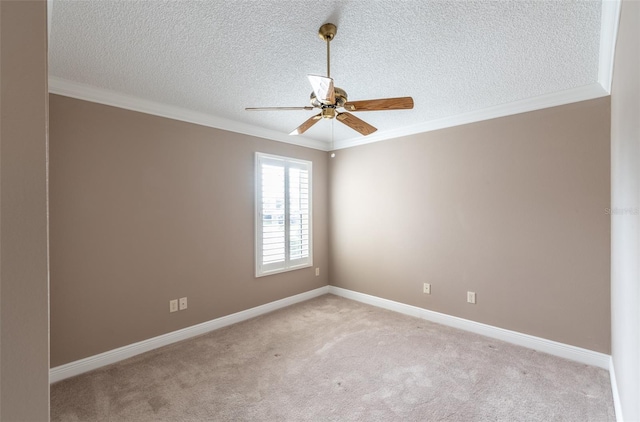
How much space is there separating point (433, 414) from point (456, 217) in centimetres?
207

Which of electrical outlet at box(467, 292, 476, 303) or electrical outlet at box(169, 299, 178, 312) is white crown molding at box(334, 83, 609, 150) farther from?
electrical outlet at box(169, 299, 178, 312)

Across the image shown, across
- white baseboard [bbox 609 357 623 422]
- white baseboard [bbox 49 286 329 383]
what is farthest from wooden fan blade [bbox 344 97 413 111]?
white baseboard [bbox 49 286 329 383]

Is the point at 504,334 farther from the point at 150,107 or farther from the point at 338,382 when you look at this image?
the point at 150,107

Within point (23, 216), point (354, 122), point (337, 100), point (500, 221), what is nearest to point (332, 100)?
point (337, 100)

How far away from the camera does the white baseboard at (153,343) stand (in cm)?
239

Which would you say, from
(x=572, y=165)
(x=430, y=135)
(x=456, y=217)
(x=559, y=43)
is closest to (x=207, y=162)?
(x=430, y=135)

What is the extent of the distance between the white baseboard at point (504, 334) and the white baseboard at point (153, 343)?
1.32 metres

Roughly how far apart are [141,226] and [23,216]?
2372 mm

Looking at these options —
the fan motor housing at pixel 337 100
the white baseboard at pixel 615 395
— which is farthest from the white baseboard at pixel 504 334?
the fan motor housing at pixel 337 100

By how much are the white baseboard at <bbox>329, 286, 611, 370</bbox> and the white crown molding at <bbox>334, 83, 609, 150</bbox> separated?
2.21 m

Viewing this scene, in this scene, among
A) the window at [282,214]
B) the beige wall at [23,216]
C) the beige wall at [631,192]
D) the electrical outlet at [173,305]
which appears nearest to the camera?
the beige wall at [23,216]

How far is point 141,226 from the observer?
281cm

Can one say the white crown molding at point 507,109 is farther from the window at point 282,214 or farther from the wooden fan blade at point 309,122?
the wooden fan blade at point 309,122

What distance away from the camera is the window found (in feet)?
12.4
